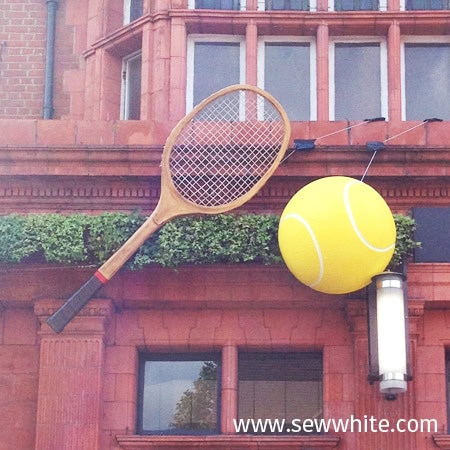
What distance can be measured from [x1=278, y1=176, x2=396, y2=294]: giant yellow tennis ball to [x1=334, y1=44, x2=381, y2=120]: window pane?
2.81 meters

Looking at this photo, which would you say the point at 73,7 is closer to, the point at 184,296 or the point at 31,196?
the point at 31,196

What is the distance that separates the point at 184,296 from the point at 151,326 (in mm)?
573

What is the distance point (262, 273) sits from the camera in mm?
15281

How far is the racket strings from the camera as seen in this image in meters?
15.1

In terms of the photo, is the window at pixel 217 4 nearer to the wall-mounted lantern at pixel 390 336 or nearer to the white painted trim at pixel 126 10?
the white painted trim at pixel 126 10

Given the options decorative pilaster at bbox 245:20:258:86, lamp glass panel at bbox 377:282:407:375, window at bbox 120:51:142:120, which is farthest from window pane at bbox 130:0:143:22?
lamp glass panel at bbox 377:282:407:375

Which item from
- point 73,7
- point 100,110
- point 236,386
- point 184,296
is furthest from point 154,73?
point 236,386

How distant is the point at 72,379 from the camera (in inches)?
585

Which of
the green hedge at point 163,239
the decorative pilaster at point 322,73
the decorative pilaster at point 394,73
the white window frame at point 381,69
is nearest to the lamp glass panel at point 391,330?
the green hedge at point 163,239

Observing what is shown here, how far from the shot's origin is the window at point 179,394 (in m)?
15.3

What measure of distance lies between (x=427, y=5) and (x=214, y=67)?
3.00m

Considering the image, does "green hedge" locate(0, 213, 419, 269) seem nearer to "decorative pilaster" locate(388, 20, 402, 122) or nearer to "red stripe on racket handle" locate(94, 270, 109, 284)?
"red stripe on racket handle" locate(94, 270, 109, 284)

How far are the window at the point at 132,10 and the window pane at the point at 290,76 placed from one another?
1935mm

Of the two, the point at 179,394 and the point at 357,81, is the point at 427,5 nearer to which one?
the point at 357,81
